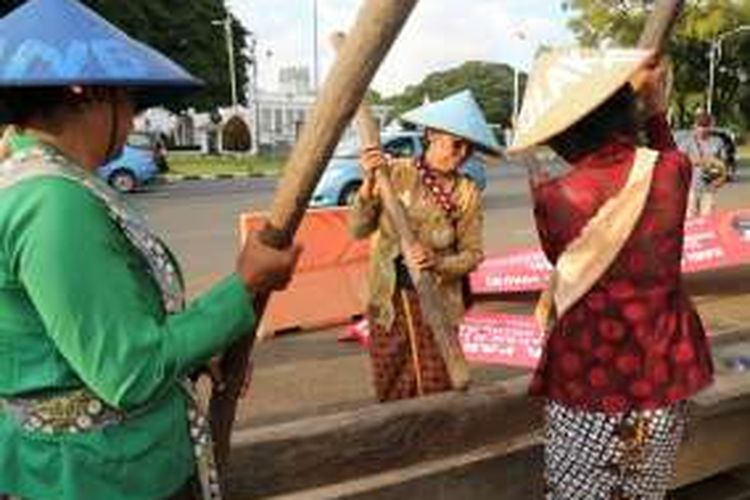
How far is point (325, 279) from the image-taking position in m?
8.81

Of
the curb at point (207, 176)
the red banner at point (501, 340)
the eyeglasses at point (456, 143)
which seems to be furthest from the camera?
the curb at point (207, 176)

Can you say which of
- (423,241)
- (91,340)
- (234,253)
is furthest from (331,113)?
(234,253)

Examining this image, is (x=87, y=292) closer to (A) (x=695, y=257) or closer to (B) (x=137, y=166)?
(A) (x=695, y=257)

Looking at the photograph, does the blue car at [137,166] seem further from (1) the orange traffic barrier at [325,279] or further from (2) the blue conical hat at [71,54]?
(2) the blue conical hat at [71,54]

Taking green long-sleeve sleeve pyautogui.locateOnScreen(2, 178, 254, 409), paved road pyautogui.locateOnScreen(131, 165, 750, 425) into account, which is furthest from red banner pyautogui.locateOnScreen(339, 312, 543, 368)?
green long-sleeve sleeve pyautogui.locateOnScreen(2, 178, 254, 409)

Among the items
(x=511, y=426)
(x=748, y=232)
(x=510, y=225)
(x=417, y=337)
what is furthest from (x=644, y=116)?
(x=510, y=225)

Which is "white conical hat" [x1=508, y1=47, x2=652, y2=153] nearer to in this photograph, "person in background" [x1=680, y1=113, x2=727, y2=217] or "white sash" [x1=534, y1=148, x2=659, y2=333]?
"white sash" [x1=534, y1=148, x2=659, y2=333]

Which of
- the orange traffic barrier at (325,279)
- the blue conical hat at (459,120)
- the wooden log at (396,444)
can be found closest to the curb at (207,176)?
the orange traffic barrier at (325,279)

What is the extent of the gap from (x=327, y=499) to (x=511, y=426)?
32.8 inches

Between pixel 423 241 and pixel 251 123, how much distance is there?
209ft

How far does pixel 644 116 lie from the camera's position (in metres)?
3.01

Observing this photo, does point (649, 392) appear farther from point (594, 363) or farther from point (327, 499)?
point (327, 499)

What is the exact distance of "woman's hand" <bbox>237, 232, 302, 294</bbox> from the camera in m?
2.04

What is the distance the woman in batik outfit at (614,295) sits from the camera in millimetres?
2809
